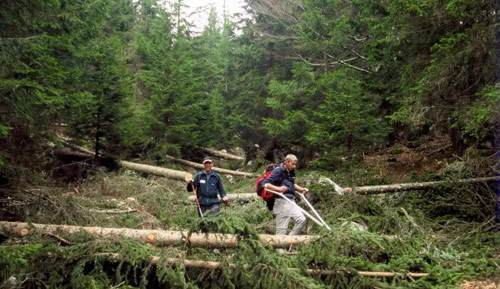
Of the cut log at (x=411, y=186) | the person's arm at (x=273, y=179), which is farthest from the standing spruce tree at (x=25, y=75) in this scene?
the cut log at (x=411, y=186)

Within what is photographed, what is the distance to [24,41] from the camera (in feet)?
19.6

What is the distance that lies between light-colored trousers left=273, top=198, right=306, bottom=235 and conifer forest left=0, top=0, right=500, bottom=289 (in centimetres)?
4

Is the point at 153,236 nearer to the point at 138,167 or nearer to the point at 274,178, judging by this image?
the point at 274,178

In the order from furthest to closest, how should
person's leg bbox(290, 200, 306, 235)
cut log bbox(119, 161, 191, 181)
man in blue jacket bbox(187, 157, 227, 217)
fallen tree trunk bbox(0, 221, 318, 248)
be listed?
cut log bbox(119, 161, 191, 181) < man in blue jacket bbox(187, 157, 227, 217) < person's leg bbox(290, 200, 306, 235) < fallen tree trunk bbox(0, 221, 318, 248)

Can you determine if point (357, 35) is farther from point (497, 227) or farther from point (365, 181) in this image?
point (497, 227)

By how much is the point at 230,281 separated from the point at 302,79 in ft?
42.0

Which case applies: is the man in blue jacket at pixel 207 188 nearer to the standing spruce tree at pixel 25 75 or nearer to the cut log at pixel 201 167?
the standing spruce tree at pixel 25 75

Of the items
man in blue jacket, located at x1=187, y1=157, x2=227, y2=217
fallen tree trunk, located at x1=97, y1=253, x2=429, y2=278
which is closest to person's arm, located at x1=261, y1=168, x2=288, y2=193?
man in blue jacket, located at x1=187, y1=157, x2=227, y2=217

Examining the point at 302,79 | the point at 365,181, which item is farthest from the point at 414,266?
the point at 302,79

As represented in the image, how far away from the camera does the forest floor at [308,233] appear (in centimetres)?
468

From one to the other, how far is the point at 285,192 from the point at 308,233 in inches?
50.0

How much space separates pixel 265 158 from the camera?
63.3ft

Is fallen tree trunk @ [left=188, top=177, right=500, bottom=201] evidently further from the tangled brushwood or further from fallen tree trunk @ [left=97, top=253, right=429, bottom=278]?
fallen tree trunk @ [left=97, top=253, right=429, bottom=278]

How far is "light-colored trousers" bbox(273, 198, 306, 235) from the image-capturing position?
21.5 feet
